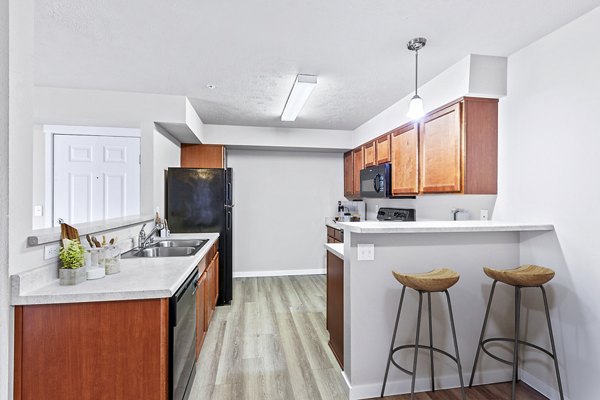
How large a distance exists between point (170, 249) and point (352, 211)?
3330mm

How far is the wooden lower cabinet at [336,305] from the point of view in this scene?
2340mm

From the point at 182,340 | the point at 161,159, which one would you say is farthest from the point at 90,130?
the point at 182,340

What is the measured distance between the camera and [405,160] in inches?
130

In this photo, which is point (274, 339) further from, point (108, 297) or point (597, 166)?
point (597, 166)

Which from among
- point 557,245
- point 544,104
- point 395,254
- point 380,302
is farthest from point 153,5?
point 557,245

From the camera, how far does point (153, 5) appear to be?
5.76 ft

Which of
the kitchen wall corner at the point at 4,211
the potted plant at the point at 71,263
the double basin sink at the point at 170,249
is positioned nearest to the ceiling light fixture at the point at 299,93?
the double basin sink at the point at 170,249

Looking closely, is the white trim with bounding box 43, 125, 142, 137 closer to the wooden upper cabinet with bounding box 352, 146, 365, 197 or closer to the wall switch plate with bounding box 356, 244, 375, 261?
the wall switch plate with bounding box 356, 244, 375, 261

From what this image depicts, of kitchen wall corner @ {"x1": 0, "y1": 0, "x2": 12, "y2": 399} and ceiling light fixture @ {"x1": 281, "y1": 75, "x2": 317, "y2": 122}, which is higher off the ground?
ceiling light fixture @ {"x1": 281, "y1": 75, "x2": 317, "y2": 122}

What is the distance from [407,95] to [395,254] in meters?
1.92

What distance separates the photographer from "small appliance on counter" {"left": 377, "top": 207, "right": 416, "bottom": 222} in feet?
12.4

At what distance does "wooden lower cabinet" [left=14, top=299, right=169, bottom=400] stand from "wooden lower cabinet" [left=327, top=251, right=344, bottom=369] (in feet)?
4.25

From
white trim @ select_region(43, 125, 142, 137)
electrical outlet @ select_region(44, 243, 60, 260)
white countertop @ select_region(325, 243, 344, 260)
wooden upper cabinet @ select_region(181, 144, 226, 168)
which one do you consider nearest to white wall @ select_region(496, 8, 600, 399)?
white countertop @ select_region(325, 243, 344, 260)

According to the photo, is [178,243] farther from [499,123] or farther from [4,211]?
[499,123]
